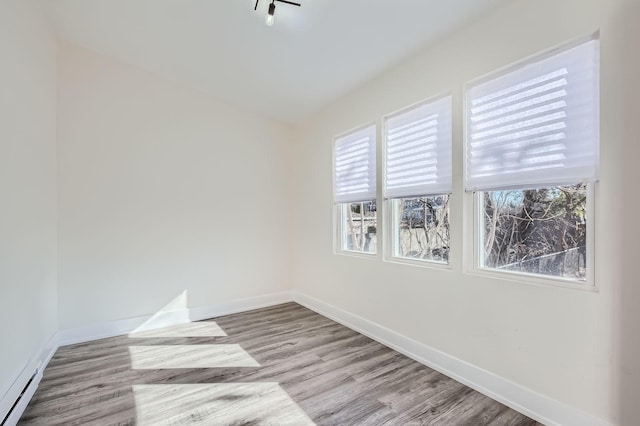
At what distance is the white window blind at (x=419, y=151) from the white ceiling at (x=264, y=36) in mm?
533

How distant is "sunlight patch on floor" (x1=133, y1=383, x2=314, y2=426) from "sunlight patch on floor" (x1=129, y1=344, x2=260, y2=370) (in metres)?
0.33

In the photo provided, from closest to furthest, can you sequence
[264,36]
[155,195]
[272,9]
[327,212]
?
[272,9], [264,36], [155,195], [327,212]

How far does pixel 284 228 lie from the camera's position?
4.61 meters

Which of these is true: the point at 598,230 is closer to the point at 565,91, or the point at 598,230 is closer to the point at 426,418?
the point at 565,91

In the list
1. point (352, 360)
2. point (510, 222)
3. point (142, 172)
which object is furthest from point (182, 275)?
point (510, 222)

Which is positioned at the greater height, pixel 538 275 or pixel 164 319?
pixel 538 275

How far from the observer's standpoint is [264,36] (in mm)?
2697

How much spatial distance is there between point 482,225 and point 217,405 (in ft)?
7.50

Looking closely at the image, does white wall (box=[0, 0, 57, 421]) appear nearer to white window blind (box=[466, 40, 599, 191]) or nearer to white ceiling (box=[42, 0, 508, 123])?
white ceiling (box=[42, 0, 508, 123])

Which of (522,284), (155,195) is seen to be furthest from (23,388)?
(522,284)

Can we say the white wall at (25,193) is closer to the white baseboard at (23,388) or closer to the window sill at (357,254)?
the white baseboard at (23,388)

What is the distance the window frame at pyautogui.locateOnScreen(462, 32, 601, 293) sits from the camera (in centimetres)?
172

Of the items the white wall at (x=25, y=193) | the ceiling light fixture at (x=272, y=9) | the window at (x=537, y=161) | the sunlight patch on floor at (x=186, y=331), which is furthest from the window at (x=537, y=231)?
the white wall at (x=25, y=193)

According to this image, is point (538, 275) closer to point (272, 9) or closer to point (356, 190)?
point (356, 190)
